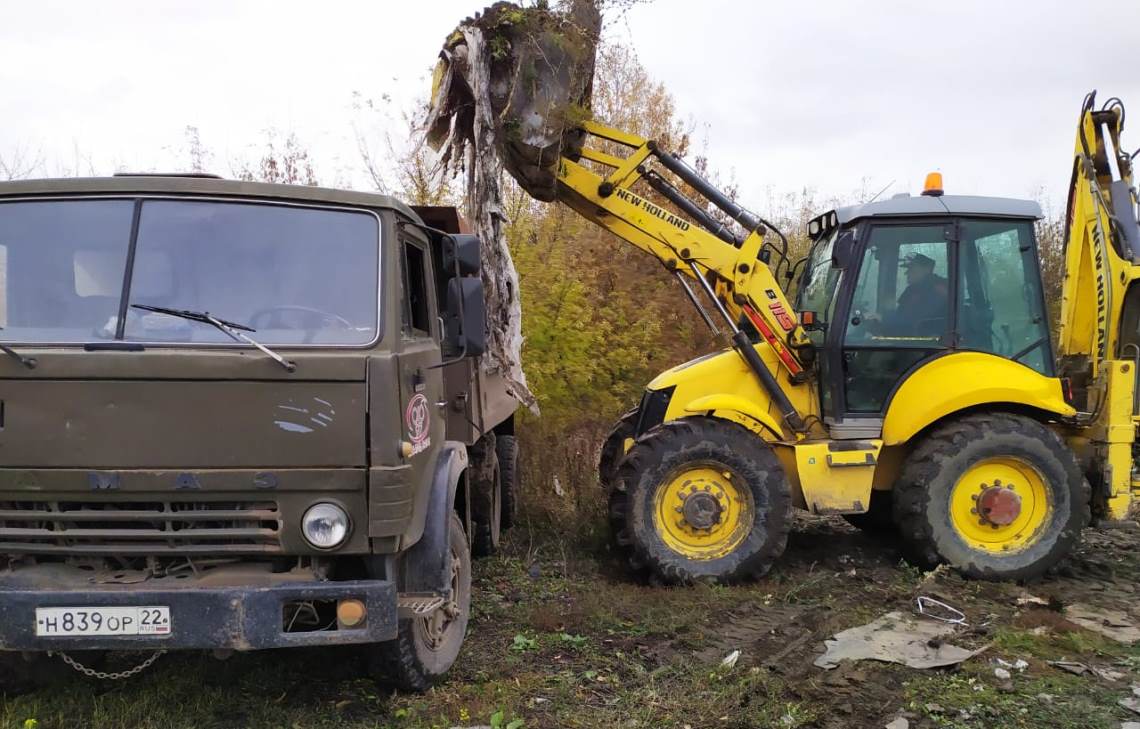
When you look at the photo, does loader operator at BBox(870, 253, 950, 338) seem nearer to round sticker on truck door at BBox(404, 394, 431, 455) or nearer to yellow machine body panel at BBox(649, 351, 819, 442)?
yellow machine body panel at BBox(649, 351, 819, 442)

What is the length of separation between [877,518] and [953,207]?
275 centimetres

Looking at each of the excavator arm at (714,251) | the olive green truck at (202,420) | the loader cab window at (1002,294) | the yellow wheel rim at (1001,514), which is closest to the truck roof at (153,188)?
the olive green truck at (202,420)

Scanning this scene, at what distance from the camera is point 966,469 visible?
18.7 ft

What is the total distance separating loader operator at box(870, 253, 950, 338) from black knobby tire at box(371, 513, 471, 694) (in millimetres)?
3589

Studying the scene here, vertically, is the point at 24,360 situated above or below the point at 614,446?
above

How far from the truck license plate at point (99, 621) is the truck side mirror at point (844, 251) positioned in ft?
15.6

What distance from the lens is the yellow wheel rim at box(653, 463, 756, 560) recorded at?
572 centimetres

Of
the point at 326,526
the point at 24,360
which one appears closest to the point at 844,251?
the point at 326,526

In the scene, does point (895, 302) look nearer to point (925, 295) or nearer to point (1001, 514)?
point (925, 295)

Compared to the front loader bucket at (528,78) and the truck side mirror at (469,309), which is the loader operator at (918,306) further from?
the truck side mirror at (469,309)

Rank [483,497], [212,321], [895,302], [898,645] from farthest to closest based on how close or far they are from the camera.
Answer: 1. [483,497]
2. [895,302]
3. [898,645]
4. [212,321]

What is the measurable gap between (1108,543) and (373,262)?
668 cm

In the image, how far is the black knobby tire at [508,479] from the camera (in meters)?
7.16

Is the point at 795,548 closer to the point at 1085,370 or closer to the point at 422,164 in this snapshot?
the point at 1085,370
